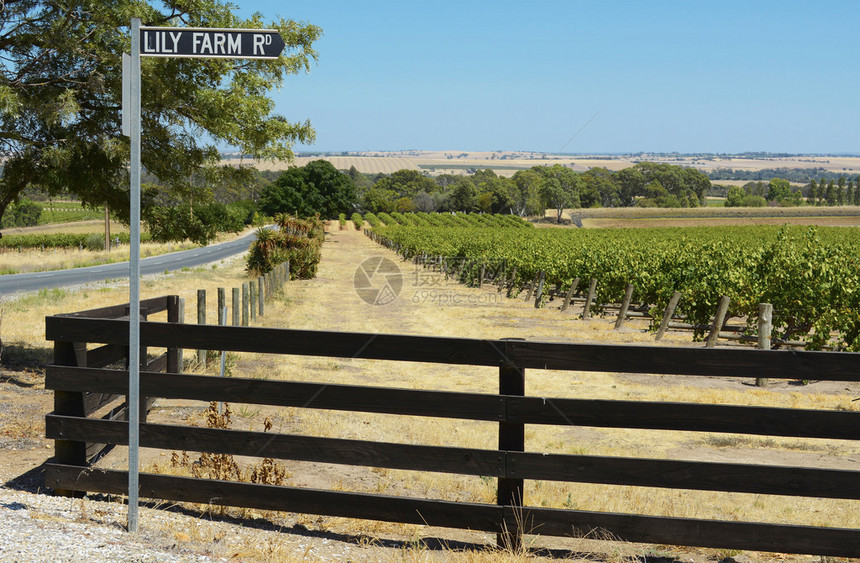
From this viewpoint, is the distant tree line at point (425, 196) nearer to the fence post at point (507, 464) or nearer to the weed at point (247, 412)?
the weed at point (247, 412)

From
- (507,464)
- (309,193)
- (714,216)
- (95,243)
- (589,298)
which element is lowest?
(589,298)

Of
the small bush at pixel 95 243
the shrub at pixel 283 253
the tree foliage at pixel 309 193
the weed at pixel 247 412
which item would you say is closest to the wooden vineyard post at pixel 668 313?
the weed at pixel 247 412

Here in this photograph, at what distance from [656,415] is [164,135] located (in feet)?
35.0

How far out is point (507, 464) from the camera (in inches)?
182

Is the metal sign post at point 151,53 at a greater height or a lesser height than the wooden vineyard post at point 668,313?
greater

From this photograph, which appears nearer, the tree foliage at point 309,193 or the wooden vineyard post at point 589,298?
the wooden vineyard post at point 589,298

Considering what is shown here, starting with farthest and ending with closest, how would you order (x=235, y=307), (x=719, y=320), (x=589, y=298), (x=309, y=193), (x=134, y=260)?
1. (x=309, y=193)
2. (x=589, y=298)
3. (x=719, y=320)
4. (x=235, y=307)
5. (x=134, y=260)

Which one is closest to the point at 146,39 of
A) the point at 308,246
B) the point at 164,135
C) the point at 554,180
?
the point at 164,135

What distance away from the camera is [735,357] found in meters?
4.45

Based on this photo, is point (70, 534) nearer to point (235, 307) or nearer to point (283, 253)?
point (235, 307)

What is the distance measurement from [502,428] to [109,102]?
33.0 feet

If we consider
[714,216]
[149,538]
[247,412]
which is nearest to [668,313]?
[247,412]

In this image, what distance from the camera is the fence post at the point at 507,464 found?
464cm

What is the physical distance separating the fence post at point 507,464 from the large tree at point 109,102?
874 centimetres
